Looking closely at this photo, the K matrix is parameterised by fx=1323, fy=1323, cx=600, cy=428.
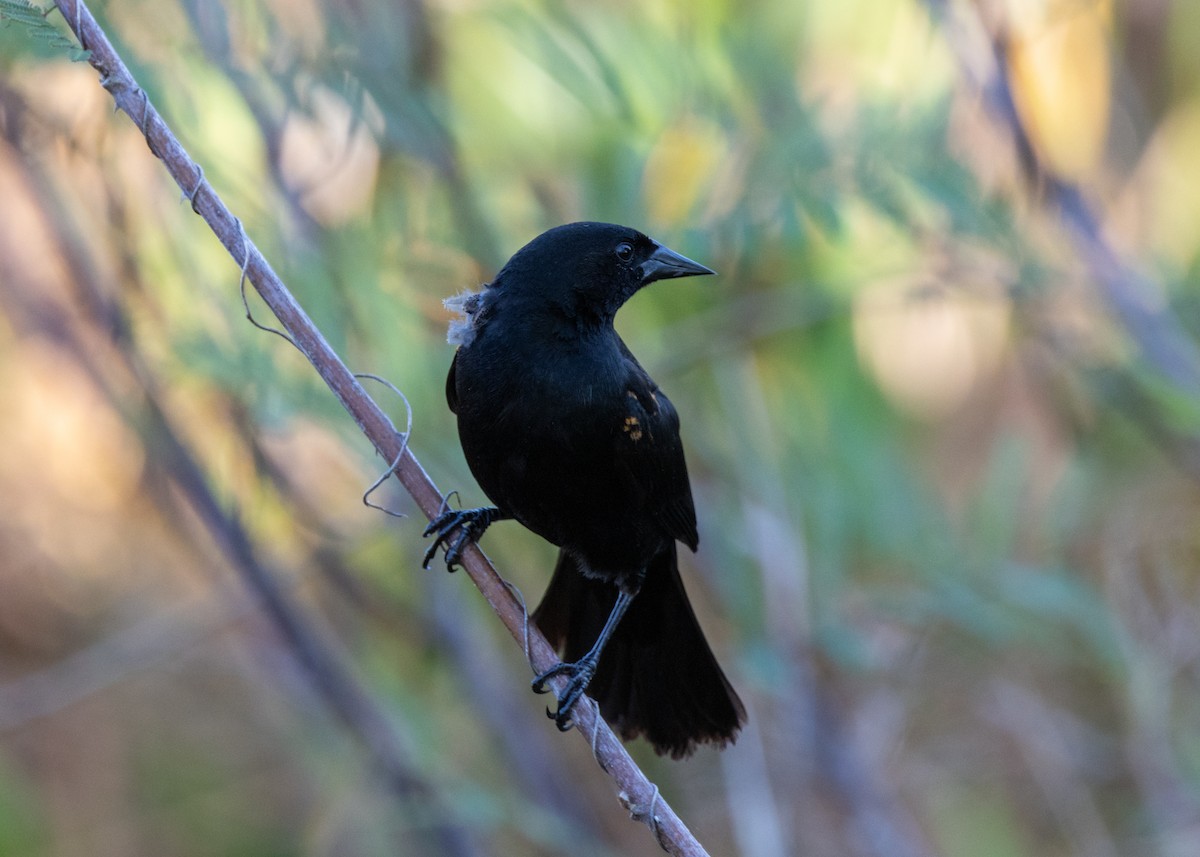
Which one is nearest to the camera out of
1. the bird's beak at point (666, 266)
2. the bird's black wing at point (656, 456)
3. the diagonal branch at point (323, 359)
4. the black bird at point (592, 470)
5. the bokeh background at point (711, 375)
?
the diagonal branch at point (323, 359)

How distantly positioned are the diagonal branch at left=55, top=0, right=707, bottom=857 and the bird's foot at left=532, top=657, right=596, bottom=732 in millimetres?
219

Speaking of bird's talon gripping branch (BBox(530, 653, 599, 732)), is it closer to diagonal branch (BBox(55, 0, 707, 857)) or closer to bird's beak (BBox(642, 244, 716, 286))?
diagonal branch (BBox(55, 0, 707, 857))

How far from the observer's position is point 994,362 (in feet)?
17.4

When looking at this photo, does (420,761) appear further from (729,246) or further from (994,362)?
(994,362)

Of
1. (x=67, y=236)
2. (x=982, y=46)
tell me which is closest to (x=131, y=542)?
(x=67, y=236)

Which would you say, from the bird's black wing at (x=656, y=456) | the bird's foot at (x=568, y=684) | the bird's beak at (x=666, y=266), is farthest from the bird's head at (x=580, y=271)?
the bird's foot at (x=568, y=684)

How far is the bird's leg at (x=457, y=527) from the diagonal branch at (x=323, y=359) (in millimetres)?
290

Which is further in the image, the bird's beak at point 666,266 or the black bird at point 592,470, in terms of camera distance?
the bird's beak at point 666,266

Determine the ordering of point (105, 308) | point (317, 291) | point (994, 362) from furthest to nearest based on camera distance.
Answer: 1. point (994, 362)
2. point (105, 308)
3. point (317, 291)

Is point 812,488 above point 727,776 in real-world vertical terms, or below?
above

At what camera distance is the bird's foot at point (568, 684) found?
8.64 feet

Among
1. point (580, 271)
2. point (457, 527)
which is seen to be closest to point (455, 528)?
point (457, 527)

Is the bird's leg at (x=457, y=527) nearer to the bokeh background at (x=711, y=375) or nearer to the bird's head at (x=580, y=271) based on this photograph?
the bird's head at (x=580, y=271)

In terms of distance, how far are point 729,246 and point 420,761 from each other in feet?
5.97
